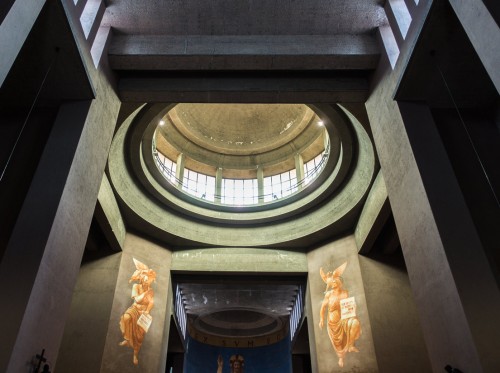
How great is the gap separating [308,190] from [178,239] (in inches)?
203

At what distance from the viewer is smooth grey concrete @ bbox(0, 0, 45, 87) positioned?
406cm

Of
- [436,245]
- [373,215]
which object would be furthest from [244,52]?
[373,215]

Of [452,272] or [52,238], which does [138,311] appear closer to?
[52,238]

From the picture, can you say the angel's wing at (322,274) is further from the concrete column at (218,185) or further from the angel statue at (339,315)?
the concrete column at (218,185)

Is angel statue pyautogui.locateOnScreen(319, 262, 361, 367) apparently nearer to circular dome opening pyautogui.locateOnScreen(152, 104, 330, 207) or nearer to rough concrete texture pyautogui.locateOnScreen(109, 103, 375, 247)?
rough concrete texture pyautogui.locateOnScreen(109, 103, 375, 247)

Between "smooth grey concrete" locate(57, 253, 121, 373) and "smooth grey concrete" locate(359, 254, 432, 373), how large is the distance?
8.10m

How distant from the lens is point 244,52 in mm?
7438

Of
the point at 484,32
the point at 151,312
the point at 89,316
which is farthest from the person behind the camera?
the point at 151,312

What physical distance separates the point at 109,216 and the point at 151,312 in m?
3.69

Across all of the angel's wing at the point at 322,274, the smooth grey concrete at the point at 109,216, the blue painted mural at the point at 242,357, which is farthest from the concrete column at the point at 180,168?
the blue painted mural at the point at 242,357

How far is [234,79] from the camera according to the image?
8.05 meters

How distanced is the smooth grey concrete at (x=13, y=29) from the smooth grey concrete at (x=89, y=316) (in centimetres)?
A: 891

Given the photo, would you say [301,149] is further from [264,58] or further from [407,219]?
[407,219]

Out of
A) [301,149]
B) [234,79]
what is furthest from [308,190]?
[234,79]
